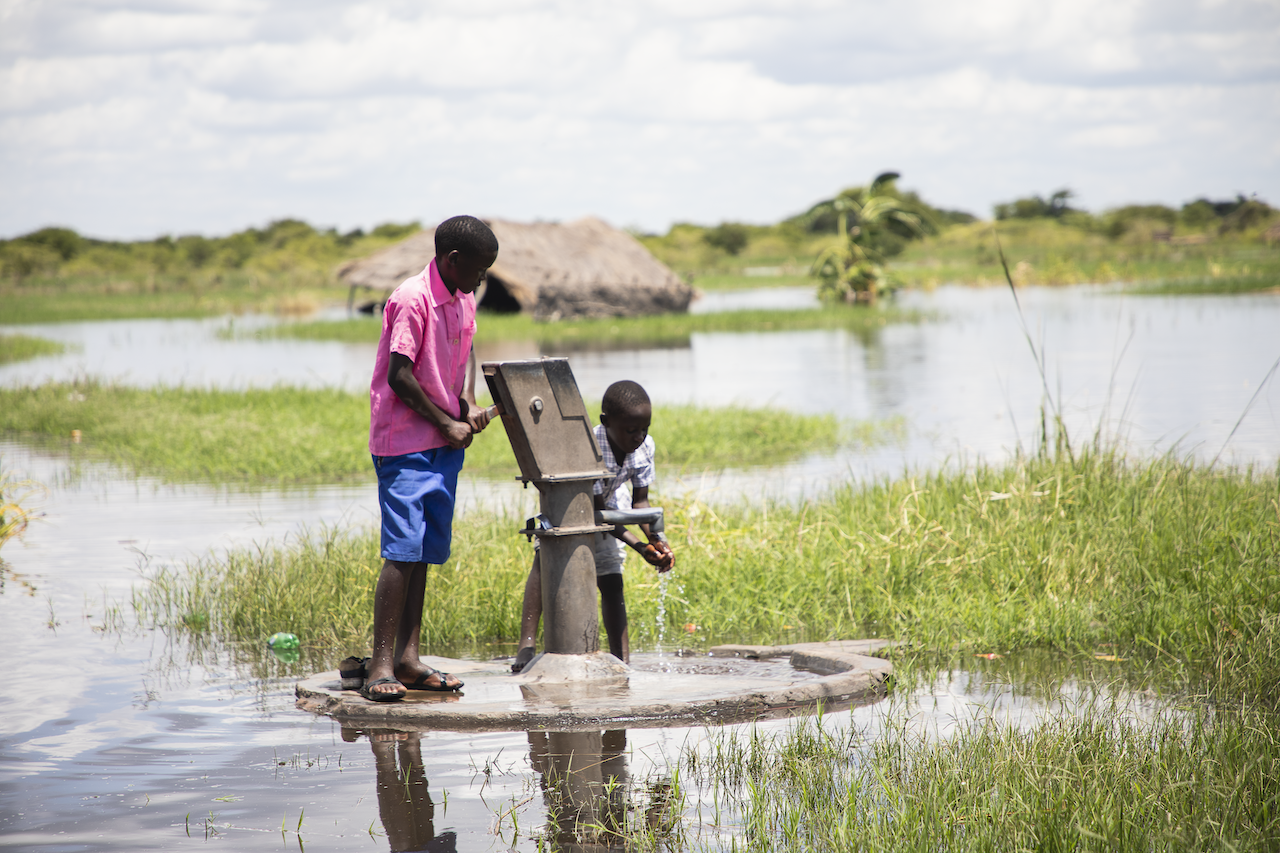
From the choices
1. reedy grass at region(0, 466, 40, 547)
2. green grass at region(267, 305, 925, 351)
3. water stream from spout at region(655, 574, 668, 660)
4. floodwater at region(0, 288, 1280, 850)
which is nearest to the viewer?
floodwater at region(0, 288, 1280, 850)

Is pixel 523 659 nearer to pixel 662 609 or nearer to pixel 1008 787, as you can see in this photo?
pixel 662 609

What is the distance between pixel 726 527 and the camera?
739 cm

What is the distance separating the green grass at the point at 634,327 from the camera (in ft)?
96.0

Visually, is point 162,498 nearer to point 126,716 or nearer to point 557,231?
point 126,716

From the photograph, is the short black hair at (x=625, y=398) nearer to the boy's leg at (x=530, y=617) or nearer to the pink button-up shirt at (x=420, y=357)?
the pink button-up shirt at (x=420, y=357)

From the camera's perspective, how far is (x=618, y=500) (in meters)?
5.27

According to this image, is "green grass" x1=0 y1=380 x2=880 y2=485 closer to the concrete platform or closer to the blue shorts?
the concrete platform

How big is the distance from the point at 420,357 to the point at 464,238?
1.65ft

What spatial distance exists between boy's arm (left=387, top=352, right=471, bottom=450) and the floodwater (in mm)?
1185

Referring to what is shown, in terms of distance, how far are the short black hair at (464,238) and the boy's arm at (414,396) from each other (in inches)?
18.9

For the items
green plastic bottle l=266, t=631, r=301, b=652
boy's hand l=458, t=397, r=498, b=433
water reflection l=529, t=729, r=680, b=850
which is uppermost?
boy's hand l=458, t=397, r=498, b=433

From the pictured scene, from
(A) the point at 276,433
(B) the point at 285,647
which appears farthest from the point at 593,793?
(A) the point at 276,433

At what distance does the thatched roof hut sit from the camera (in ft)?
110

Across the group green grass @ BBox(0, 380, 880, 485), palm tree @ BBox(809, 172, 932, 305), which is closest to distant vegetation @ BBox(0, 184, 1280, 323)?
palm tree @ BBox(809, 172, 932, 305)
